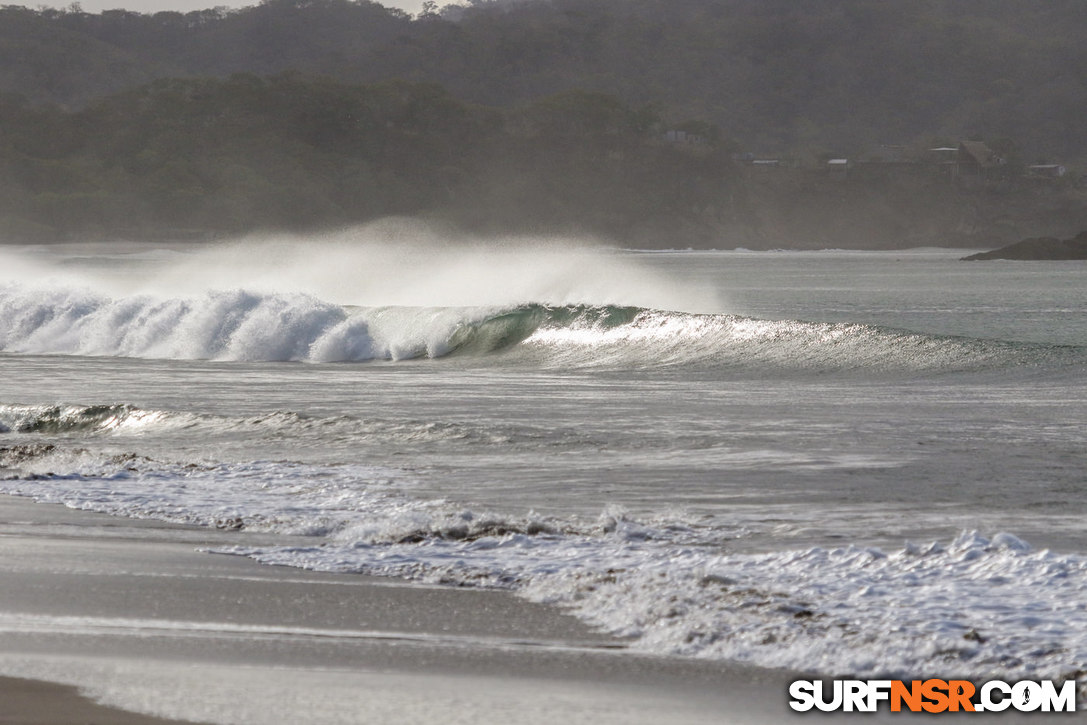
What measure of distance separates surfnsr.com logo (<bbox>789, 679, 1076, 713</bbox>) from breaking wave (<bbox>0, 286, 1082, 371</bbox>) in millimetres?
19231

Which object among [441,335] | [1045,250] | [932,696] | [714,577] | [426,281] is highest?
[1045,250]

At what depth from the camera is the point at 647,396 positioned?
68.3ft

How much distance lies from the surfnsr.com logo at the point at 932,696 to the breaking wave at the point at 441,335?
19231 mm

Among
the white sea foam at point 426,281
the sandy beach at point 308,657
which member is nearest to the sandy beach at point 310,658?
the sandy beach at point 308,657

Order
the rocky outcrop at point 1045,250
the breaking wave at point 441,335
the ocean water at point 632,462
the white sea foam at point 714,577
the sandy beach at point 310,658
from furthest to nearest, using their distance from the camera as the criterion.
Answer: the rocky outcrop at point 1045,250 → the breaking wave at point 441,335 → the ocean water at point 632,462 → the white sea foam at point 714,577 → the sandy beach at point 310,658

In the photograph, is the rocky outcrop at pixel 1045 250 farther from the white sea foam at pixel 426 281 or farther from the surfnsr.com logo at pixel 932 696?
the surfnsr.com logo at pixel 932 696

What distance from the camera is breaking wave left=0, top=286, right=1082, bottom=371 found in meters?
27.2

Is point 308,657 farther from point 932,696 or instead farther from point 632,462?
point 632,462

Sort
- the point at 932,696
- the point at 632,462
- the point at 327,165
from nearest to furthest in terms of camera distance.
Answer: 1. the point at 932,696
2. the point at 632,462
3. the point at 327,165

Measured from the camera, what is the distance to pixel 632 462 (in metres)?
13.3

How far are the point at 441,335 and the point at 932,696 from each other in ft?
93.7

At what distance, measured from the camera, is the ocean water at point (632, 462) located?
7531mm

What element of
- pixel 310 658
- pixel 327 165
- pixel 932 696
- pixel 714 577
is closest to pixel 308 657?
pixel 310 658

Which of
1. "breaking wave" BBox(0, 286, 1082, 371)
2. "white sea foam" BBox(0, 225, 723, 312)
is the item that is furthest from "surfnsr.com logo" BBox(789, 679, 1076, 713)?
"white sea foam" BBox(0, 225, 723, 312)
